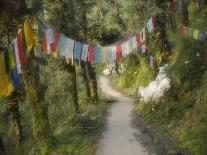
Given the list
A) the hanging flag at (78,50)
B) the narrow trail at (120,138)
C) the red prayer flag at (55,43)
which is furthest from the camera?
the hanging flag at (78,50)

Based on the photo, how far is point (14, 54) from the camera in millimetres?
11594

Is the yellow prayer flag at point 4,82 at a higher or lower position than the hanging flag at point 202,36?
lower

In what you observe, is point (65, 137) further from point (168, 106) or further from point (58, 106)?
point (58, 106)

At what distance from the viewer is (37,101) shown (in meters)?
13.1

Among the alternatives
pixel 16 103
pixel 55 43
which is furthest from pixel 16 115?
pixel 55 43

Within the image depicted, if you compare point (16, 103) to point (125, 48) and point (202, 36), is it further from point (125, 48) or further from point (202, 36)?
point (202, 36)

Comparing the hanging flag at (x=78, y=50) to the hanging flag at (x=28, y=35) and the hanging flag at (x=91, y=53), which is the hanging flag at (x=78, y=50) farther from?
the hanging flag at (x=28, y=35)

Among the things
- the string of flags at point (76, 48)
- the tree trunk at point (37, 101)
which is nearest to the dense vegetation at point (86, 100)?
the tree trunk at point (37, 101)

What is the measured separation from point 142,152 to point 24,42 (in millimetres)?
5292

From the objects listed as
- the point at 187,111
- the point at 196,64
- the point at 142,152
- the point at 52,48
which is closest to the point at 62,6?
the point at 52,48

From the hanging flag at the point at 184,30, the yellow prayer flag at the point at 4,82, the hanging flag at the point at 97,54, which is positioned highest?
the hanging flag at the point at 184,30

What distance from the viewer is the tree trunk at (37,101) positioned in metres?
12.7

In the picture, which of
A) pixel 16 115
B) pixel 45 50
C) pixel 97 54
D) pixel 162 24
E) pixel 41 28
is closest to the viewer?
pixel 41 28

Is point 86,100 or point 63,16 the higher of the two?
point 63,16
